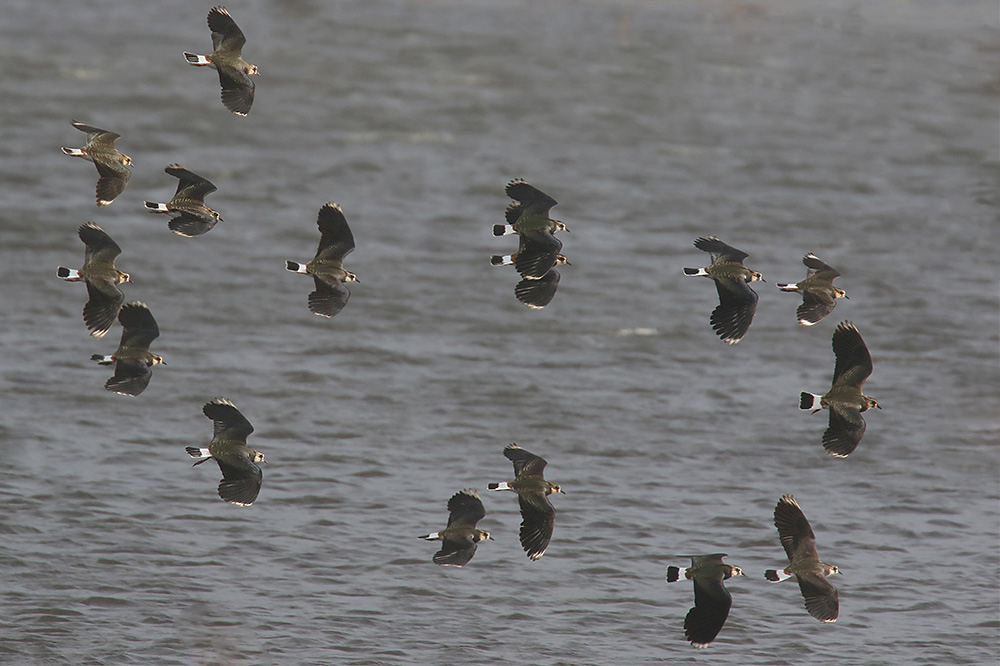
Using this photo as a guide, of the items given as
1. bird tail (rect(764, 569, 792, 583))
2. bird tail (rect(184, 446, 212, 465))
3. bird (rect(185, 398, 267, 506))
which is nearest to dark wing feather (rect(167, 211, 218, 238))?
bird (rect(185, 398, 267, 506))

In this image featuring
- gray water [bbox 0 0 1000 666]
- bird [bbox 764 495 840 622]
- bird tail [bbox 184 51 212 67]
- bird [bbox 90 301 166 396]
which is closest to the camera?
bird tail [bbox 184 51 212 67]

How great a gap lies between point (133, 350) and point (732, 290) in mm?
3330

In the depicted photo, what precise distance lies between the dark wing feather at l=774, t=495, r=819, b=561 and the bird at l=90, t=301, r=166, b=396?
12.0ft

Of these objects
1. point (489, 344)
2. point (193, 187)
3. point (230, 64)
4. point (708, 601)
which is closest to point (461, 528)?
point (708, 601)

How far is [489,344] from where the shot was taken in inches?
698

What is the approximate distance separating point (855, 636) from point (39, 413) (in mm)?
7574

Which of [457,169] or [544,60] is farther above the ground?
[544,60]

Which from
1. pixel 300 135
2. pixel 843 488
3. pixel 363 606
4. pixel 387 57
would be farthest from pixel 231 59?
pixel 387 57

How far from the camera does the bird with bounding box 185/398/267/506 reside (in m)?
9.32

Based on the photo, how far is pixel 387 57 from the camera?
28.7 metres

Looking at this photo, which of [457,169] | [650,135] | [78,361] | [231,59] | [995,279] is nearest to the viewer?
[231,59]

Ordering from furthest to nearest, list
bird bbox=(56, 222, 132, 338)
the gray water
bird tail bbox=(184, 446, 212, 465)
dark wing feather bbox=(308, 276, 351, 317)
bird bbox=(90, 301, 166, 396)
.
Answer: the gray water, bird bbox=(90, 301, 166, 396), bird bbox=(56, 222, 132, 338), dark wing feather bbox=(308, 276, 351, 317), bird tail bbox=(184, 446, 212, 465)

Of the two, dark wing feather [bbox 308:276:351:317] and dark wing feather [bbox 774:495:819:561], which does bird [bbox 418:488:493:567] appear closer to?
dark wing feather [bbox 308:276:351:317]

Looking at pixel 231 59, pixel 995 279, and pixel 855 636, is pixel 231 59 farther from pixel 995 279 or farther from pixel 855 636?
pixel 995 279
